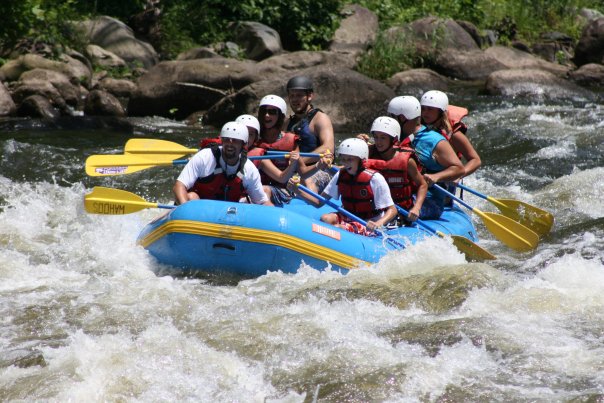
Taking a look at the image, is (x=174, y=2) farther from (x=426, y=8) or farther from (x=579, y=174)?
(x=579, y=174)

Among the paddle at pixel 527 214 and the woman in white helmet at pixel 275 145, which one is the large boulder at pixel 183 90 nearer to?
the woman in white helmet at pixel 275 145

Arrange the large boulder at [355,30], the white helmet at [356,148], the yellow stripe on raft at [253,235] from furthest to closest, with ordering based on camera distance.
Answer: the large boulder at [355,30], the white helmet at [356,148], the yellow stripe on raft at [253,235]

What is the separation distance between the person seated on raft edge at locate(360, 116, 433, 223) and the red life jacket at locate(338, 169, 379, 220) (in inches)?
5.7

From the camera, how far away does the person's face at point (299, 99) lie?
7.80 metres

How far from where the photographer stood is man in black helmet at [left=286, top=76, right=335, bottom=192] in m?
7.78

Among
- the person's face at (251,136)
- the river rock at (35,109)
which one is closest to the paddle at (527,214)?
the person's face at (251,136)

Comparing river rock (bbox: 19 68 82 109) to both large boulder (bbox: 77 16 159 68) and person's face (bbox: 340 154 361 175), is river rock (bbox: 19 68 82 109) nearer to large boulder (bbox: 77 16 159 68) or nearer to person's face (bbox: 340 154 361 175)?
large boulder (bbox: 77 16 159 68)

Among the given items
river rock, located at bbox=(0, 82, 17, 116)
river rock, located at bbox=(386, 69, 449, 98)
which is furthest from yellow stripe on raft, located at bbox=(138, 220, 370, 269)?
river rock, located at bbox=(386, 69, 449, 98)

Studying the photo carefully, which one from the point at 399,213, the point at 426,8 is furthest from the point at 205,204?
the point at 426,8

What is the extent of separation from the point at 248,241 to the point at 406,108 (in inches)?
78.7

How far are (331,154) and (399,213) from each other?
735mm

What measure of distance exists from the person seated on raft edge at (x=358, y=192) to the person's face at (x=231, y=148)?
548mm

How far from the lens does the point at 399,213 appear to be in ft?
24.1

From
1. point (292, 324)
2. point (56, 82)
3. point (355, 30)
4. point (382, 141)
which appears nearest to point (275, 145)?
point (382, 141)
